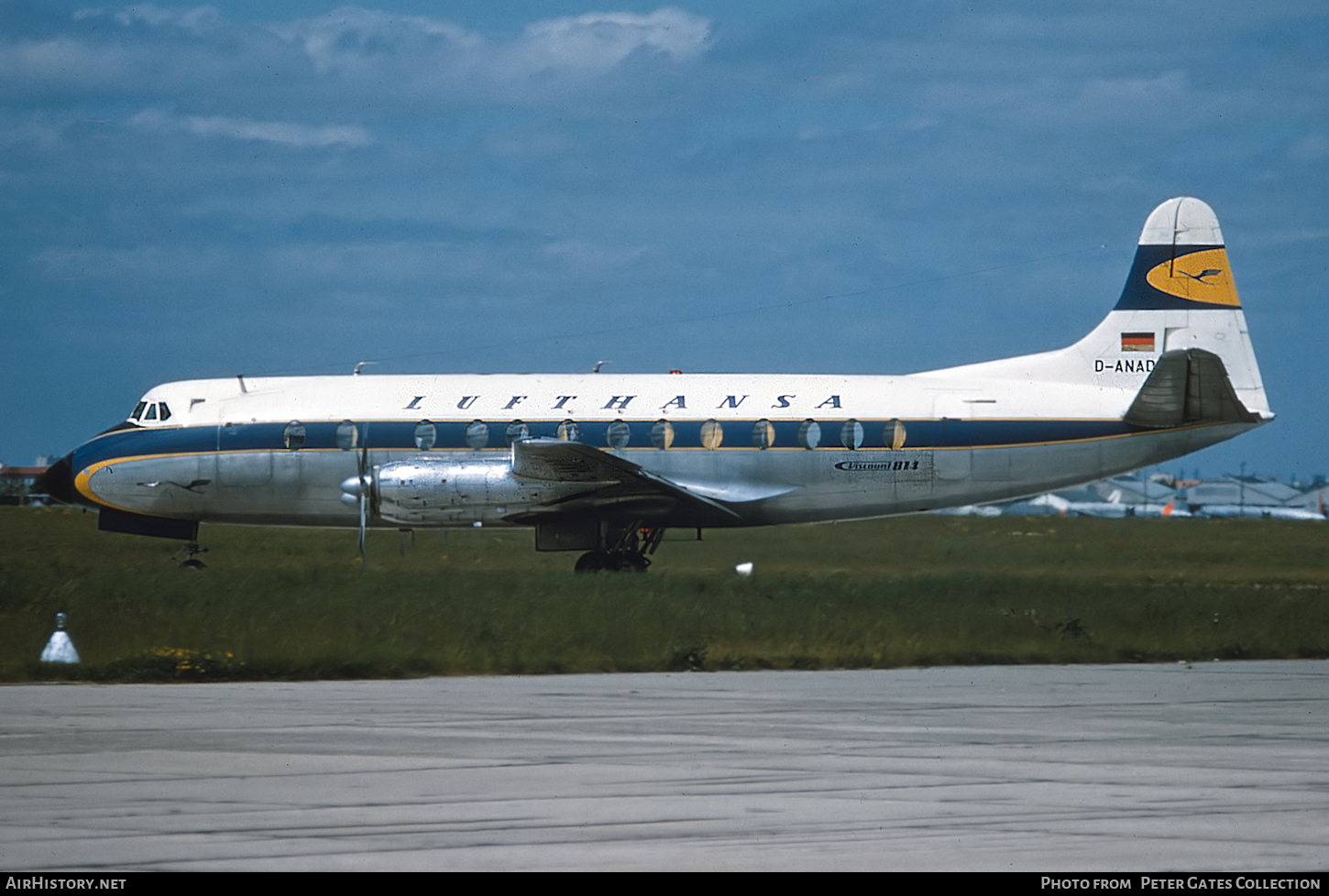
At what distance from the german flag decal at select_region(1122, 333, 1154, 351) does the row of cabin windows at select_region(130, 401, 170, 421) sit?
1808cm

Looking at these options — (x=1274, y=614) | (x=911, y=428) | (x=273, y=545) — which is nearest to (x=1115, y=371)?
(x=911, y=428)

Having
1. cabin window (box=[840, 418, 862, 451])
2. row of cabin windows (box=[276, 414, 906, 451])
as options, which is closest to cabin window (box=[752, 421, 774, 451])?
row of cabin windows (box=[276, 414, 906, 451])

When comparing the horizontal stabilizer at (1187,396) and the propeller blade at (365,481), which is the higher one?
the horizontal stabilizer at (1187,396)

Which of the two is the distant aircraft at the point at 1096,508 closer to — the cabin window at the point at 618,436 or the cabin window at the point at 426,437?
the cabin window at the point at 618,436

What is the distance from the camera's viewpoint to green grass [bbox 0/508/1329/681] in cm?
1648

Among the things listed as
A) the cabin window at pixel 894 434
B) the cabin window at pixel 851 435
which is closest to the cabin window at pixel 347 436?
the cabin window at pixel 851 435

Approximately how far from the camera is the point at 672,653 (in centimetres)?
1655

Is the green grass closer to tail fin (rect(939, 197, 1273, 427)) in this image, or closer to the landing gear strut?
the landing gear strut

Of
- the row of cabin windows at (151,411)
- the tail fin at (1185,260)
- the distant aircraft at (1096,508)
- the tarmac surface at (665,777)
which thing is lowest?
the tarmac surface at (665,777)

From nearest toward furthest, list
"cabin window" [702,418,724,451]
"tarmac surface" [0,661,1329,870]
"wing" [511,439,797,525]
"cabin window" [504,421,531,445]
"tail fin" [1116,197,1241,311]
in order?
"tarmac surface" [0,661,1329,870] → "wing" [511,439,797,525] → "cabin window" [702,418,724,451] → "cabin window" [504,421,531,445] → "tail fin" [1116,197,1241,311]

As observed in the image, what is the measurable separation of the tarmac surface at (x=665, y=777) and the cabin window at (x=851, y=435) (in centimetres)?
1223

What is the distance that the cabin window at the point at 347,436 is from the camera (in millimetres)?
27078

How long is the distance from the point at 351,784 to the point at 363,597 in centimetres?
1195
